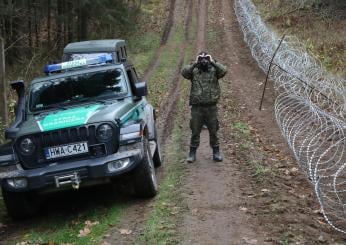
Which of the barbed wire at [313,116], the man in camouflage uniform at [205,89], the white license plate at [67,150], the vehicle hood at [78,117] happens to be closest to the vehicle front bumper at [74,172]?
the white license plate at [67,150]

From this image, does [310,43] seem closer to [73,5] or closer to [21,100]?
[73,5]

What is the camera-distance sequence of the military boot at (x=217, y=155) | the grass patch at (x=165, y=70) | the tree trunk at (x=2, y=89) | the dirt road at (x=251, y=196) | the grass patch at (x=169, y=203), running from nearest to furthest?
the dirt road at (x=251, y=196), the grass patch at (x=169, y=203), the military boot at (x=217, y=155), the tree trunk at (x=2, y=89), the grass patch at (x=165, y=70)

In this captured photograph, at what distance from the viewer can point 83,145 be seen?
7438 mm

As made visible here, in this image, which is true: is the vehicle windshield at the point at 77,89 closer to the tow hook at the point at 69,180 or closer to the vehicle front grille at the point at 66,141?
the vehicle front grille at the point at 66,141

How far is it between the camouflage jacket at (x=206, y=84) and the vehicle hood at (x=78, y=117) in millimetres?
1581

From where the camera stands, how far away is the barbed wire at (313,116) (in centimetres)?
724

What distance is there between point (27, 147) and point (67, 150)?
566mm

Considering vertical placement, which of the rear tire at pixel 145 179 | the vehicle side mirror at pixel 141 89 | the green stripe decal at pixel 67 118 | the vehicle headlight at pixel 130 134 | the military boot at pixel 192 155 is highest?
the vehicle side mirror at pixel 141 89

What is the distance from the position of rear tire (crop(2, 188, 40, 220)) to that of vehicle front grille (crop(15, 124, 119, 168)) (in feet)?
1.53

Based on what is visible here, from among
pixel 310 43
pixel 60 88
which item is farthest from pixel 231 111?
pixel 310 43

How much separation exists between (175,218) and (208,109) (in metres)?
3.10

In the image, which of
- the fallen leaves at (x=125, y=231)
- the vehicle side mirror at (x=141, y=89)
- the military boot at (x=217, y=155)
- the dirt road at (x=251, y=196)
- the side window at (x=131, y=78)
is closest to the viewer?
the dirt road at (x=251, y=196)

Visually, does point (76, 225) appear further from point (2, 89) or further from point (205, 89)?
point (2, 89)

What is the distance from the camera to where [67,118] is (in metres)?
7.69
